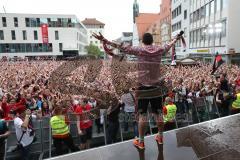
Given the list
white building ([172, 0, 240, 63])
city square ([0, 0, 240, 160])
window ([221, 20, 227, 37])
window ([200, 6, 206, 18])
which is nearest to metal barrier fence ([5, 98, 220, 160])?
city square ([0, 0, 240, 160])

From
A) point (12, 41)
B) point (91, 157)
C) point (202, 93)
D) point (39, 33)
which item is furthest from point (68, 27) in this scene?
point (91, 157)

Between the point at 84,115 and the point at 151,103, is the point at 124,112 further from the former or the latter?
the point at 151,103

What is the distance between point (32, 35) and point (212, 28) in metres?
45.1

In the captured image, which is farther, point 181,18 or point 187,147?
point 181,18

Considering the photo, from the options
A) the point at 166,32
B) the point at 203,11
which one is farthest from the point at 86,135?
the point at 166,32

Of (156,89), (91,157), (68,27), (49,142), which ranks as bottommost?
(49,142)

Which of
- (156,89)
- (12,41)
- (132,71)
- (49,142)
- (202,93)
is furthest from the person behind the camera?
(12,41)

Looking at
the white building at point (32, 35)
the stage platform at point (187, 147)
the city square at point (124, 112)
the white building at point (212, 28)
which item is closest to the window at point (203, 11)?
the white building at point (212, 28)

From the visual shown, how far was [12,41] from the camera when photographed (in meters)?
59.3

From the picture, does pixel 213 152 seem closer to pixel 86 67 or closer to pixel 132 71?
pixel 132 71

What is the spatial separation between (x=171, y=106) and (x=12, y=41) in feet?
199

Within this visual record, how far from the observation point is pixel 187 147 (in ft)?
13.8

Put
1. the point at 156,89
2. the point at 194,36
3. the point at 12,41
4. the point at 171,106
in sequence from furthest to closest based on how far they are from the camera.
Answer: the point at 12,41, the point at 194,36, the point at 171,106, the point at 156,89

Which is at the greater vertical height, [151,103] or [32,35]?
[32,35]
